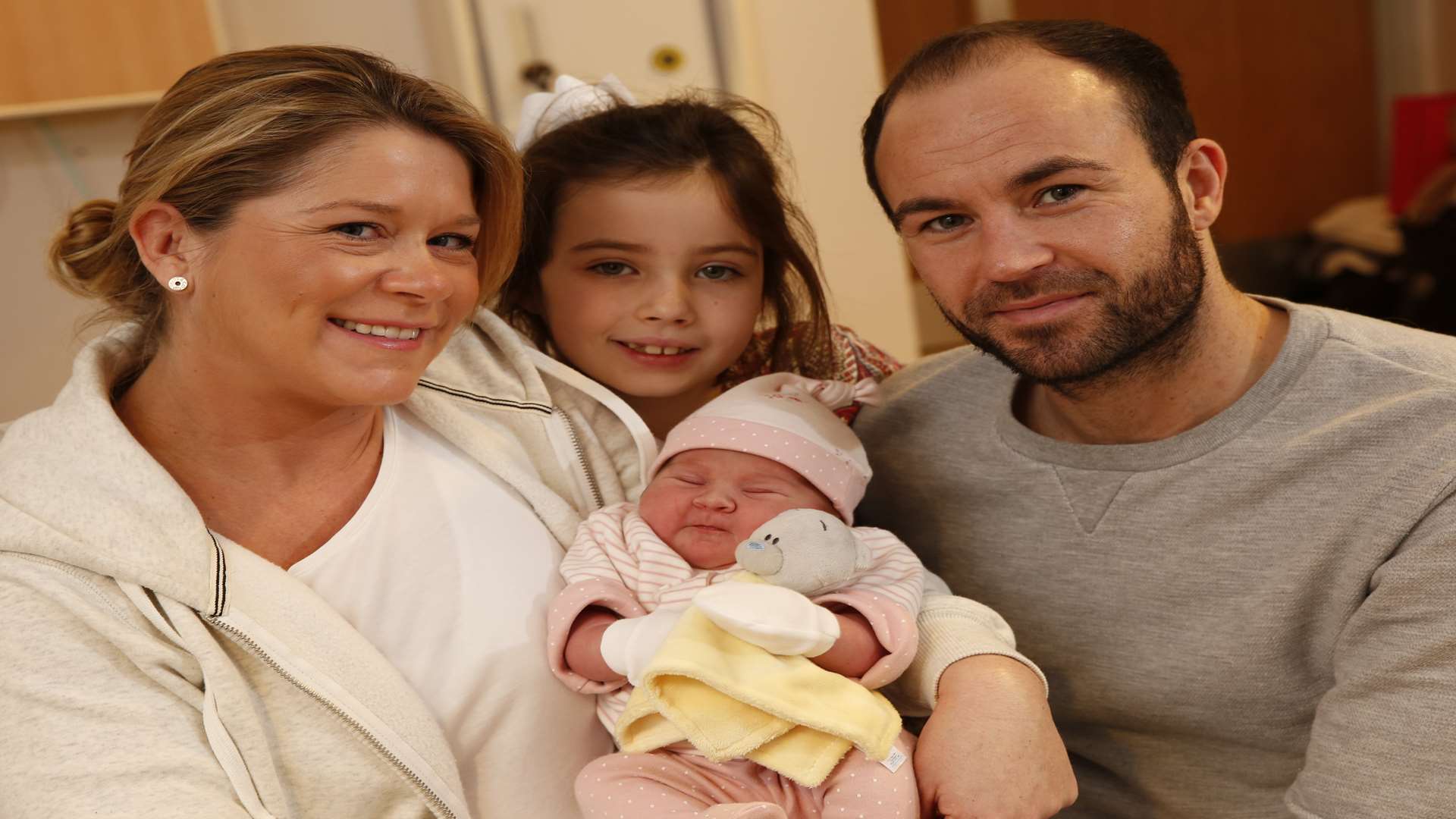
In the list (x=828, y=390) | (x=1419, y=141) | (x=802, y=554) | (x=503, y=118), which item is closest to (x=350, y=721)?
→ (x=802, y=554)

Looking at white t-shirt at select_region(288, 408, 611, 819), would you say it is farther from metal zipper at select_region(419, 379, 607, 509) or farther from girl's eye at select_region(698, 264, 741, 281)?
girl's eye at select_region(698, 264, 741, 281)

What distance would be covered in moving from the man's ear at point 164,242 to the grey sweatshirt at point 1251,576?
1.05 meters

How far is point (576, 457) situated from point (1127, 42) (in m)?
0.93

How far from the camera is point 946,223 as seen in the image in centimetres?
163

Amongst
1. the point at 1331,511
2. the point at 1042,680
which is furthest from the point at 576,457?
the point at 1331,511

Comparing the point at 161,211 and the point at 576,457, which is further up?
the point at 161,211

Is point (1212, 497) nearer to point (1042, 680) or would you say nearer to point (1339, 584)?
point (1339, 584)

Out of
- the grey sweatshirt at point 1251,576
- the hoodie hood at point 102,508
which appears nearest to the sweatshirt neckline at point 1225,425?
the grey sweatshirt at point 1251,576

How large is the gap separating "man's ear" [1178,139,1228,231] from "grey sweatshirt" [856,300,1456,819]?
6.7 inches

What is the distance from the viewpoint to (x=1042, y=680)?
1.44 meters

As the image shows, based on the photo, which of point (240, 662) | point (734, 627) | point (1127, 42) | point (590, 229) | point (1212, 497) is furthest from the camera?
point (590, 229)

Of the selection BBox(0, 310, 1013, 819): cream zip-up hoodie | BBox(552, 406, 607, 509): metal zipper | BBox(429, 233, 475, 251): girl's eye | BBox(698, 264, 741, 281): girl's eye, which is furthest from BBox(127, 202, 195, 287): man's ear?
BBox(698, 264, 741, 281): girl's eye

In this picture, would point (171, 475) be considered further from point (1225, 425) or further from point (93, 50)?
point (93, 50)

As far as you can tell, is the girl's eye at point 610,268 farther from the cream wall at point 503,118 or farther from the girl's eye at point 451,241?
the cream wall at point 503,118
